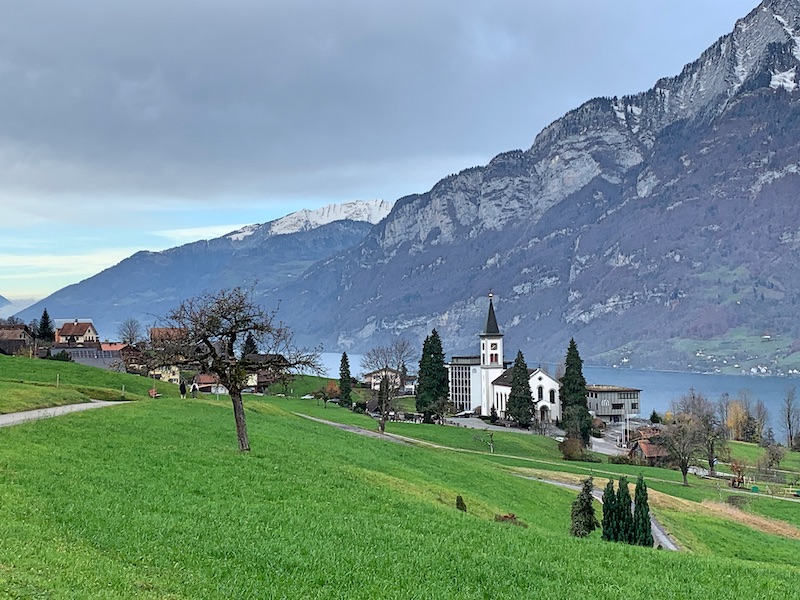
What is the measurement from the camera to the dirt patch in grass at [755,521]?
45.0 meters

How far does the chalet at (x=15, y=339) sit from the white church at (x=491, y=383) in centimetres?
7342

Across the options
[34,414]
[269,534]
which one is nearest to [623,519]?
[269,534]

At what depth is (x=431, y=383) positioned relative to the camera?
352 ft

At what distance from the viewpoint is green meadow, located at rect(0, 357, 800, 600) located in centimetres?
1514

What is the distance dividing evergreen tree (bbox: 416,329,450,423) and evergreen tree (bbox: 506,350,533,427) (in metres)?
10.4

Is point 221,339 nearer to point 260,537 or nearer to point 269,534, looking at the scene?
point 269,534

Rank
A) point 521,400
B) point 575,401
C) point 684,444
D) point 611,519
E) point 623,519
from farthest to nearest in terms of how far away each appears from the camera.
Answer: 1. point 521,400
2. point 575,401
3. point 684,444
4. point 611,519
5. point 623,519

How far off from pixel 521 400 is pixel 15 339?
239 feet

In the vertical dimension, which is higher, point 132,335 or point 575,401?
point 132,335

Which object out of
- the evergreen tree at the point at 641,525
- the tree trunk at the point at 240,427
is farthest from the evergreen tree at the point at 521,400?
the tree trunk at the point at 240,427

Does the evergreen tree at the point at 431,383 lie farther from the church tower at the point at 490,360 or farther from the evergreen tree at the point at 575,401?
the church tower at the point at 490,360

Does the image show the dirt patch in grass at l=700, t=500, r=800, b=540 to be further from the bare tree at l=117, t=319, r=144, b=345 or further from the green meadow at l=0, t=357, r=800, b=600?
the bare tree at l=117, t=319, r=144, b=345

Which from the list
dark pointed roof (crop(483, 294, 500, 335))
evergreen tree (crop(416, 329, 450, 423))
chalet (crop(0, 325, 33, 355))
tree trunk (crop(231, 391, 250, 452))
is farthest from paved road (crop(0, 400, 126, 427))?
dark pointed roof (crop(483, 294, 500, 335))

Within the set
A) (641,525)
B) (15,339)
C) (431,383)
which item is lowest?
(641,525)
